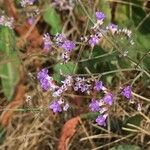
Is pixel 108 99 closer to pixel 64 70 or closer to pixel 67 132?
pixel 64 70

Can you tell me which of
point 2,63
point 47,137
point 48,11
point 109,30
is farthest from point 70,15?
point 109,30

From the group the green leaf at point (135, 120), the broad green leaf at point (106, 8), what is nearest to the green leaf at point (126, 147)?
the green leaf at point (135, 120)

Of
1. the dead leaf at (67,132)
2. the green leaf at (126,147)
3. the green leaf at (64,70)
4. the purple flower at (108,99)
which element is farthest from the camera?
the dead leaf at (67,132)

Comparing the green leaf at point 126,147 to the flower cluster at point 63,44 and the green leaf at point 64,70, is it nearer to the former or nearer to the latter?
the green leaf at point 64,70

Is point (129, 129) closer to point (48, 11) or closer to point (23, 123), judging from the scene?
point (23, 123)

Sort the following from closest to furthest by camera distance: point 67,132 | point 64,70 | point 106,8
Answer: point 64,70 → point 67,132 → point 106,8

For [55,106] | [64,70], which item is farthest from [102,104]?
[64,70]

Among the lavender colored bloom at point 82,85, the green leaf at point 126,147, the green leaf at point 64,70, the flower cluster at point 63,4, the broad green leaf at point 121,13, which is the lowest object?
the green leaf at point 126,147

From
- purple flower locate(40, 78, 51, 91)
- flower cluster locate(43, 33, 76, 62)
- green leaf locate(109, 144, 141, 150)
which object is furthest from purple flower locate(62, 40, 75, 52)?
green leaf locate(109, 144, 141, 150)

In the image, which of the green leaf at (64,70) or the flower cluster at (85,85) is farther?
the green leaf at (64,70)
